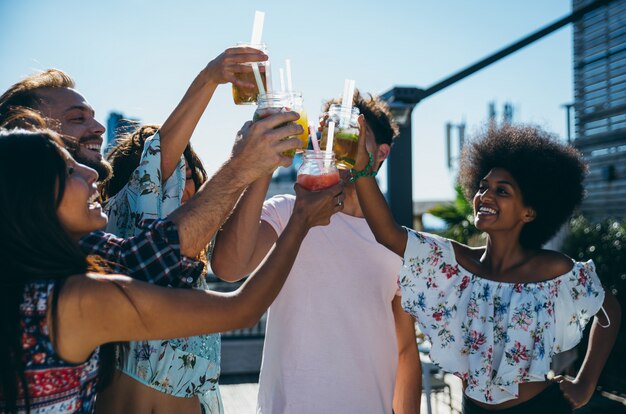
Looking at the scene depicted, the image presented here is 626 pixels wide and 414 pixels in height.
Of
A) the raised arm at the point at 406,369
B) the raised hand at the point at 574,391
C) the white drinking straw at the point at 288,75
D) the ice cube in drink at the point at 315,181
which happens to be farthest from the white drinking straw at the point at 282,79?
the raised hand at the point at 574,391

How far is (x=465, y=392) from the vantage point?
2.50 m

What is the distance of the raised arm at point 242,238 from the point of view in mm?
1938

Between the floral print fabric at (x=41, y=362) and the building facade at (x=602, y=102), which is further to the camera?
the building facade at (x=602, y=102)

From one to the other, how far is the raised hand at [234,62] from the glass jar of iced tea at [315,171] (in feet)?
1.08

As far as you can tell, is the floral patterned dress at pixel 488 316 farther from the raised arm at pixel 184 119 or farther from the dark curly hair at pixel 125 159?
the dark curly hair at pixel 125 159

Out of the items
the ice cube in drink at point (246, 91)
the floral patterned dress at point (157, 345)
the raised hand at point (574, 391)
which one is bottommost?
the raised hand at point (574, 391)

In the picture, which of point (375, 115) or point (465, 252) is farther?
point (465, 252)

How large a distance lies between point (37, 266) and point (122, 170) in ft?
3.18

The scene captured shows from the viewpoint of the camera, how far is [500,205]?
268cm

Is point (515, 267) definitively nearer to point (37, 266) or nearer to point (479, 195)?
point (479, 195)

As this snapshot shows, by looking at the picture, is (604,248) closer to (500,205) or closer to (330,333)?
(500,205)

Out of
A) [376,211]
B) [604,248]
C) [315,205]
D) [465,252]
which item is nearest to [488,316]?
[465,252]

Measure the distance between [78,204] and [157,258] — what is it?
25cm

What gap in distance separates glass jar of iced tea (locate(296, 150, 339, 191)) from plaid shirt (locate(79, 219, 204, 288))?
38 centimetres
